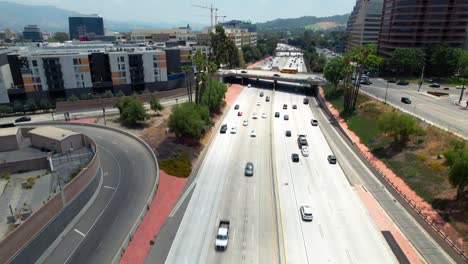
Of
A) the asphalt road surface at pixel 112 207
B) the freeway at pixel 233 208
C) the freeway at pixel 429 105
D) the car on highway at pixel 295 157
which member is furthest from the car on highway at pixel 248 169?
the freeway at pixel 429 105

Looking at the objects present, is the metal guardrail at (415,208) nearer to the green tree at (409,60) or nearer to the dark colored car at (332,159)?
the dark colored car at (332,159)

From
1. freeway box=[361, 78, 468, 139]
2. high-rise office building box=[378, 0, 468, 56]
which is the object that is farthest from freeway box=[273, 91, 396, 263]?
high-rise office building box=[378, 0, 468, 56]

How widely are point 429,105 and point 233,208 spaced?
71720mm

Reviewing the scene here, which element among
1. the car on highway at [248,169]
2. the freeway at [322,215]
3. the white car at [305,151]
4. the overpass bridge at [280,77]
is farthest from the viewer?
the overpass bridge at [280,77]

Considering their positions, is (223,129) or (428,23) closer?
(223,129)

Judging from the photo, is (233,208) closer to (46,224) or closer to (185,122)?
(185,122)

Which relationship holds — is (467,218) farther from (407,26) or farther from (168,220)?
(407,26)

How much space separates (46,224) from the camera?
37.5 metres

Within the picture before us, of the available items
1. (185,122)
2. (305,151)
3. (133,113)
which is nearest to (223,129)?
(185,122)

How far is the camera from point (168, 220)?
43.8m

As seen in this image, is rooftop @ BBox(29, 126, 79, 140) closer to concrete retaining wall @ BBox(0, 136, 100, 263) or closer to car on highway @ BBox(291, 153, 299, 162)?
concrete retaining wall @ BBox(0, 136, 100, 263)

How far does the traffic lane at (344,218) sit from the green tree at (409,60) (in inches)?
3277

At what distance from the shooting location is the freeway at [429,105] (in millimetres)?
69250

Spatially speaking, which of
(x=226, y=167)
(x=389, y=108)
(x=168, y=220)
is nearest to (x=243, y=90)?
(x=389, y=108)
